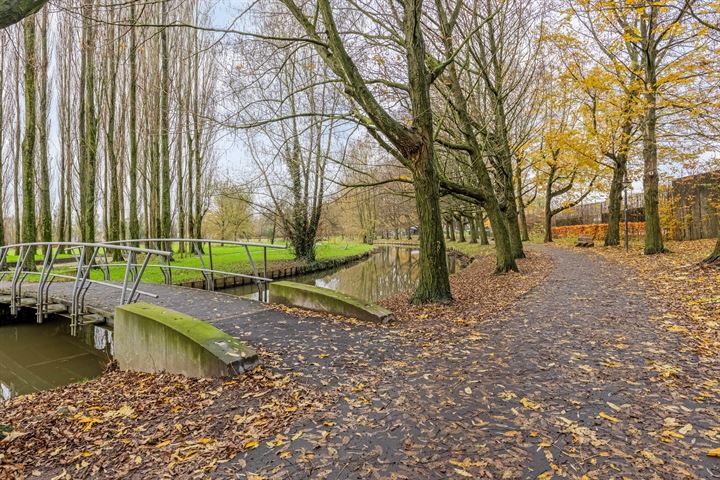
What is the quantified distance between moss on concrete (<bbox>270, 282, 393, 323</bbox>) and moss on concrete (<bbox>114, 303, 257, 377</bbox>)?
2288 millimetres

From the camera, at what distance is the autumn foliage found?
2019 centimetres

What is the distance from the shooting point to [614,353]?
4453 millimetres

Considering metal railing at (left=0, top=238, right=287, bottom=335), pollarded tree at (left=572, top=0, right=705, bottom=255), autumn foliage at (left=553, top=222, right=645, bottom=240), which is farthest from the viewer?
autumn foliage at (left=553, top=222, right=645, bottom=240)

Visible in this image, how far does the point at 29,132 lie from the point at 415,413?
15.4 m

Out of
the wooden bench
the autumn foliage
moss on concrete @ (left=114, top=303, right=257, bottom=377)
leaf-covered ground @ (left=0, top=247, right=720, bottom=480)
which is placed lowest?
leaf-covered ground @ (left=0, top=247, right=720, bottom=480)

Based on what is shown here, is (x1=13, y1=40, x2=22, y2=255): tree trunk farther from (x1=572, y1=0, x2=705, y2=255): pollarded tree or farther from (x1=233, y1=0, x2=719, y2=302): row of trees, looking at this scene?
(x1=572, y1=0, x2=705, y2=255): pollarded tree

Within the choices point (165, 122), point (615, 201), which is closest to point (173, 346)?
point (165, 122)

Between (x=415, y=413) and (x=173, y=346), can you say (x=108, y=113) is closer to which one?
(x=173, y=346)

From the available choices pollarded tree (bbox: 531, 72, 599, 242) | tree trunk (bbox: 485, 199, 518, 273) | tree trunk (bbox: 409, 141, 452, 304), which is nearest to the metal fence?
pollarded tree (bbox: 531, 72, 599, 242)

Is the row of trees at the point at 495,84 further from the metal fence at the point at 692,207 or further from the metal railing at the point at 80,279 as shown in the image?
the metal railing at the point at 80,279

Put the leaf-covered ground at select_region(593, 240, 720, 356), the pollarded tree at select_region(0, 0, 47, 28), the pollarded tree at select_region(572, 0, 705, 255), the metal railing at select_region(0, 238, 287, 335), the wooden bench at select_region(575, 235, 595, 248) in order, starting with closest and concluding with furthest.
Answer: the pollarded tree at select_region(0, 0, 47, 28) → the leaf-covered ground at select_region(593, 240, 720, 356) → the metal railing at select_region(0, 238, 287, 335) → the pollarded tree at select_region(572, 0, 705, 255) → the wooden bench at select_region(575, 235, 595, 248)

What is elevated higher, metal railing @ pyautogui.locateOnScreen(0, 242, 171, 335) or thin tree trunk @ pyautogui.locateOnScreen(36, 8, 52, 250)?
thin tree trunk @ pyautogui.locateOnScreen(36, 8, 52, 250)

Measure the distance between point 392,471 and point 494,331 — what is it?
3.47 metres

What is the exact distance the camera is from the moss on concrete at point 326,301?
643 centimetres
